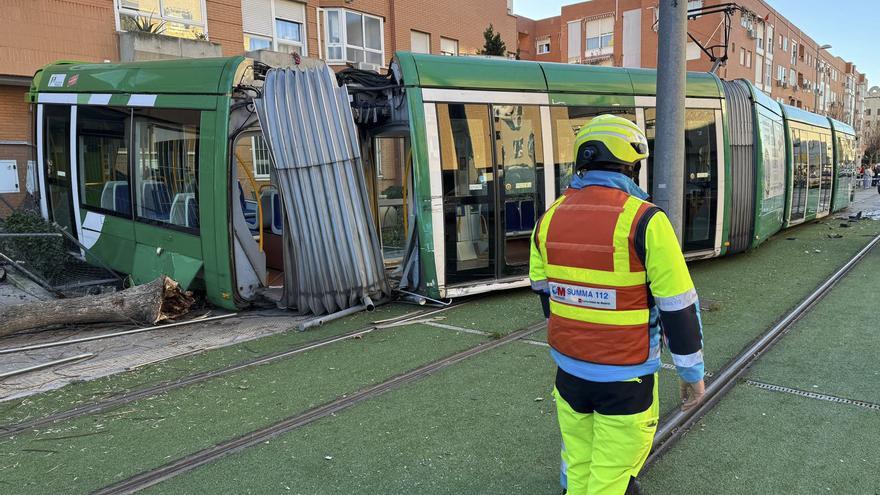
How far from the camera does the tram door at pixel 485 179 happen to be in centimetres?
700

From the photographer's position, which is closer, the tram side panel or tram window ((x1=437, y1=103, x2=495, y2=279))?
tram window ((x1=437, y1=103, x2=495, y2=279))

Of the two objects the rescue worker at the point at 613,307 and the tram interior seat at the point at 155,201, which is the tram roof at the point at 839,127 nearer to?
the tram interior seat at the point at 155,201

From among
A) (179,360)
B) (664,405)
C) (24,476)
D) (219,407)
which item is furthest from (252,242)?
(664,405)

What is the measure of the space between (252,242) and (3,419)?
126 inches

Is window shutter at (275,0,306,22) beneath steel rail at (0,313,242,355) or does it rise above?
above

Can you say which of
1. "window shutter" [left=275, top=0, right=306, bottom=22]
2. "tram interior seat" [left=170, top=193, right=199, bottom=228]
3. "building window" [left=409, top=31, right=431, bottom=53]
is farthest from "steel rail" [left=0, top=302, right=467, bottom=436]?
"building window" [left=409, top=31, right=431, bottom=53]

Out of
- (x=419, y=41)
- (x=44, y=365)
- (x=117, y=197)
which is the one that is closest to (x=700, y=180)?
(x=117, y=197)

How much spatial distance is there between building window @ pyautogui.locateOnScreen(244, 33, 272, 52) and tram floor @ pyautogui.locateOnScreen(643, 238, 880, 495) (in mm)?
16202

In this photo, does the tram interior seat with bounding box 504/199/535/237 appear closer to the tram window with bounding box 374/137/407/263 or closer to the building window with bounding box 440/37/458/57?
the tram window with bounding box 374/137/407/263

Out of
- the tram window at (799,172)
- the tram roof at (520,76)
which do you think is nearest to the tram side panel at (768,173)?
the tram window at (799,172)

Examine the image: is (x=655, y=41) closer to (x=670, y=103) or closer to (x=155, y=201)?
(x=670, y=103)

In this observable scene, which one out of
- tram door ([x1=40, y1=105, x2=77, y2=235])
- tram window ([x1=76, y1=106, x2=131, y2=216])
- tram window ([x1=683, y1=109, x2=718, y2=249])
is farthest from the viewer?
tram window ([x1=683, y1=109, x2=718, y2=249])

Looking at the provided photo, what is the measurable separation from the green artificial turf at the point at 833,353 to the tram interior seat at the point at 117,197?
7453 mm

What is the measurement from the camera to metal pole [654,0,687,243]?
19.9 ft
